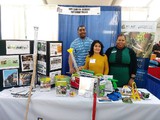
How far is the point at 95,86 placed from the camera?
1.67 metres

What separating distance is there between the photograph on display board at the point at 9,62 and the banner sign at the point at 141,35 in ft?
6.75

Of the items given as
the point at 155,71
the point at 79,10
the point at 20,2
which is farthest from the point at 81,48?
the point at 20,2

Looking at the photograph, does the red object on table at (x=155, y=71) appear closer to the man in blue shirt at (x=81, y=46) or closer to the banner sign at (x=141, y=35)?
the banner sign at (x=141, y=35)

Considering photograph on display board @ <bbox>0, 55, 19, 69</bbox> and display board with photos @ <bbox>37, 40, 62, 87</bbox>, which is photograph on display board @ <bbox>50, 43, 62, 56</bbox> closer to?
display board with photos @ <bbox>37, 40, 62, 87</bbox>

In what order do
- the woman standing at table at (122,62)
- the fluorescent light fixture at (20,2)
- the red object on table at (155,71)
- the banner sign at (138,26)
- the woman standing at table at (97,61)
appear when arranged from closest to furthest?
the woman standing at table at (97,61) → the woman standing at table at (122,62) → the banner sign at (138,26) → the red object on table at (155,71) → the fluorescent light fixture at (20,2)

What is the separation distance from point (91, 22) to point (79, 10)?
12.0 inches

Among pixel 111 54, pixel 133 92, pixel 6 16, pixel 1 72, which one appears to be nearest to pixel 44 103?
pixel 1 72

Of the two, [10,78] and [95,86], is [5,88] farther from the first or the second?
[95,86]

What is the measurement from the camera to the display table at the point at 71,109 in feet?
5.20

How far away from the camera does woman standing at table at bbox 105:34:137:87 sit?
93.7 inches

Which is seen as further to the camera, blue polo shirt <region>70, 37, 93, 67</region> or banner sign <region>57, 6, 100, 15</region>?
banner sign <region>57, 6, 100, 15</region>

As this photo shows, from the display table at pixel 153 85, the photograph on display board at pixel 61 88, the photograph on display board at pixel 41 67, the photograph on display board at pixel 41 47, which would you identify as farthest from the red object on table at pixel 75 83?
the display table at pixel 153 85

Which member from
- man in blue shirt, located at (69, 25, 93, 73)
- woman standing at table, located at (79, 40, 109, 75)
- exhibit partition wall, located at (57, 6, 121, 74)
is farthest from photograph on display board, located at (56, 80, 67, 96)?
exhibit partition wall, located at (57, 6, 121, 74)

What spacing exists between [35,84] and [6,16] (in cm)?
338
